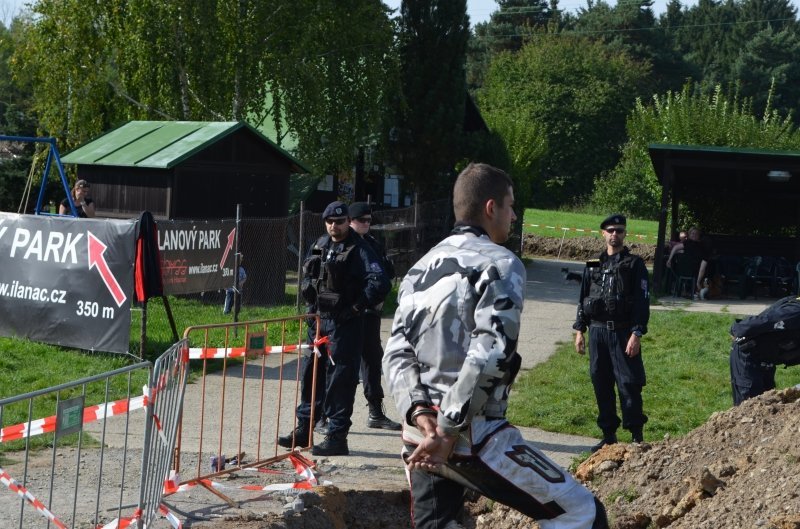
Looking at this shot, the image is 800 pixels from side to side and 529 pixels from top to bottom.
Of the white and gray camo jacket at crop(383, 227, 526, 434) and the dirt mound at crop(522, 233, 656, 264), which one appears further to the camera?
the dirt mound at crop(522, 233, 656, 264)

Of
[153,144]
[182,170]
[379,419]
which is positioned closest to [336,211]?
[379,419]

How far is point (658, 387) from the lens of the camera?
11.2 metres

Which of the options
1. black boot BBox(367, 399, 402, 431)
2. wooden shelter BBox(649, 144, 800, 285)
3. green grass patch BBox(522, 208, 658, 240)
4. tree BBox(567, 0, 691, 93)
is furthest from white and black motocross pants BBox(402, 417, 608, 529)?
tree BBox(567, 0, 691, 93)

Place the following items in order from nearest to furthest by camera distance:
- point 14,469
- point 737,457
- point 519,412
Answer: point 737,457, point 14,469, point 519,412

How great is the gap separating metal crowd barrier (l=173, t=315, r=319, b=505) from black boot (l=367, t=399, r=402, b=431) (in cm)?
68

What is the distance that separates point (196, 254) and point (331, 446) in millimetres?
5209

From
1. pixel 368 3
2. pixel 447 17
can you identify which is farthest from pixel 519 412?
pixel 447 17

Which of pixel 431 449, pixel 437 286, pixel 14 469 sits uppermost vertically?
pixel 437 286

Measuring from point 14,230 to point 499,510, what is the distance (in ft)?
24.0

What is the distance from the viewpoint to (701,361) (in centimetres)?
1288

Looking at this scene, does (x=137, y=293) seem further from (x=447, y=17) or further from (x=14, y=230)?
(x=447, y=17)

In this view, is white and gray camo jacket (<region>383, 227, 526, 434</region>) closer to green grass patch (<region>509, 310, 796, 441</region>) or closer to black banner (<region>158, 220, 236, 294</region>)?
green grass patch (<region>509, 310, 796, 441</region>)

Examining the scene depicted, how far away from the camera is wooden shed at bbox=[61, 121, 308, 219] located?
15719mm

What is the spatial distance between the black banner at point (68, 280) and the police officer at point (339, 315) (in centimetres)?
347
